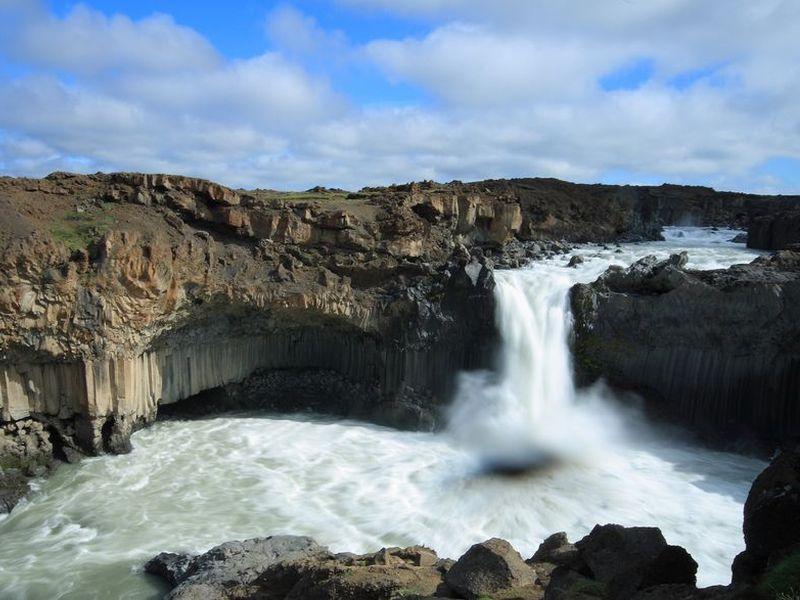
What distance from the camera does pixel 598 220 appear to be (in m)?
33.5

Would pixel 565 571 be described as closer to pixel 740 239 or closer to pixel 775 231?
pixel 775 231

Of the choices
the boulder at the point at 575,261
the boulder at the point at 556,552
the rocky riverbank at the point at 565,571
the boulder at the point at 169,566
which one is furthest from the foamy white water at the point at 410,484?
the rocky riverbank at the point at 565,571

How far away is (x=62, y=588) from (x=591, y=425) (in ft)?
51.9

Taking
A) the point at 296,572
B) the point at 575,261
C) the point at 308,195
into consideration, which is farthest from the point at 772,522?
the point at 308,195

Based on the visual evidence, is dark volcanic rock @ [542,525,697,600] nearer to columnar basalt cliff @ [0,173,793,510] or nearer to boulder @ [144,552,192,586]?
boulder @ [144,552,192,586]

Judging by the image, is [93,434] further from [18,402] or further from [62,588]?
[62,588]

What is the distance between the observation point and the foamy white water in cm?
1441

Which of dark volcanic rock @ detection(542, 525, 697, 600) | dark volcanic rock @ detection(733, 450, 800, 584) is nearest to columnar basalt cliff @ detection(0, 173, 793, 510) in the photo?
dark volcanic rock @ detection(542, 525, 697, 600)

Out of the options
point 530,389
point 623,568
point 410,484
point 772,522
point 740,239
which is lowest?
point 410,484

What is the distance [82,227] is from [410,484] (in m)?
12.8

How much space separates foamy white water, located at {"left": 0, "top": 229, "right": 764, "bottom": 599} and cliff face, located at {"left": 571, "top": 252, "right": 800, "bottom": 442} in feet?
3.59

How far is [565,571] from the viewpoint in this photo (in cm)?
903

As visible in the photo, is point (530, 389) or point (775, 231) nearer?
point (530, 389)

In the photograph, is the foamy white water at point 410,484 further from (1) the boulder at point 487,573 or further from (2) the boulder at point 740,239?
(2) the boulder at point 740,239
